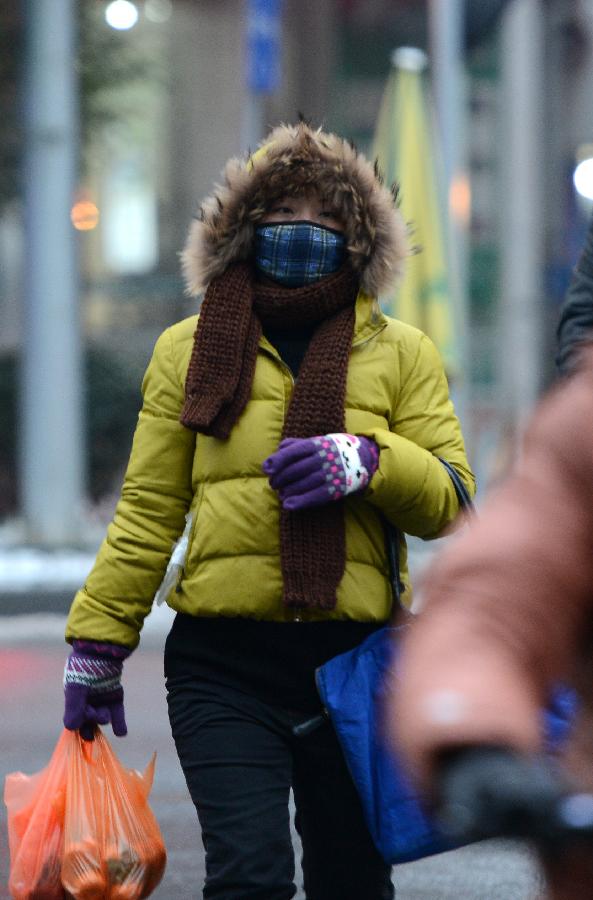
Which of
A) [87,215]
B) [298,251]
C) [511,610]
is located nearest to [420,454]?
[298,251]

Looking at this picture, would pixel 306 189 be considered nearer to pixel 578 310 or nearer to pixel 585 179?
pixel 578 310

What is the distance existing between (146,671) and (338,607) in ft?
18.3

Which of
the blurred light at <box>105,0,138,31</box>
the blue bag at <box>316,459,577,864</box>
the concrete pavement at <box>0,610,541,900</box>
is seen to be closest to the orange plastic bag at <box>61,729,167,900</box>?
the blue bag at <box>316,459,577,864</box>

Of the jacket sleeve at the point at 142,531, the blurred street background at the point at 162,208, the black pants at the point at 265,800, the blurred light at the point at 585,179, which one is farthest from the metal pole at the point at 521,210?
the black pants at the point at 265,800

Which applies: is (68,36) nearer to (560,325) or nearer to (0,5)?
(0,5)

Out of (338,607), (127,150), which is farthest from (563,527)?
(127,150)

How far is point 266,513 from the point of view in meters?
3.31

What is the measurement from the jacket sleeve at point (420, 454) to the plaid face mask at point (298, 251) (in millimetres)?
254

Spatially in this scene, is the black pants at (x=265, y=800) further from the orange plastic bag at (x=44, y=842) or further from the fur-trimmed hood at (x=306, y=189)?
the fur-trimmed hood at (x=306, y=189)

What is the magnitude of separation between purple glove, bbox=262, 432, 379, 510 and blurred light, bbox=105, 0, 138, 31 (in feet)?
37.4

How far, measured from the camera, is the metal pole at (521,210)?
1953 centimetres

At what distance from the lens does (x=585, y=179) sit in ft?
66.5

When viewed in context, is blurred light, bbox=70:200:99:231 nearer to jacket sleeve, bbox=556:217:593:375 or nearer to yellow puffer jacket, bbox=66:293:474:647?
jacket sleeve, bbox=556:217:593:375

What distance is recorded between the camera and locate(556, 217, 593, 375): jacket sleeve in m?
3.63
